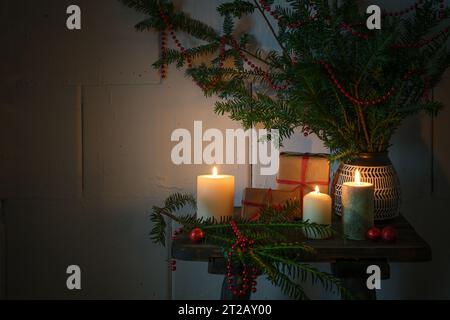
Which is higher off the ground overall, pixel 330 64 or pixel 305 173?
pixel 330 64

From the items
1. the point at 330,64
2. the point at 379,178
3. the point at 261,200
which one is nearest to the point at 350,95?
the point at 330,64

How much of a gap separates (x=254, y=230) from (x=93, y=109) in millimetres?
610

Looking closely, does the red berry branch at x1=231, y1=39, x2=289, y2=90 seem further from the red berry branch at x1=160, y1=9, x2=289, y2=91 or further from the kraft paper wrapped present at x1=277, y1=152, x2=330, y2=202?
the kraft paper wrapped present at x1=277, y1=152, x2=330, y2=202

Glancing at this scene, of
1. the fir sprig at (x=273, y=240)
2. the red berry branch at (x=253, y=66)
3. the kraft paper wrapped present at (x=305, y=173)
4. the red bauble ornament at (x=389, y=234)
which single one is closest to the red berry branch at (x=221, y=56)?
the red berry branch at (x=253, y=66)

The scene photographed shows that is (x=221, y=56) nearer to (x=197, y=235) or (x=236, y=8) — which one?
(x=236, y=8)

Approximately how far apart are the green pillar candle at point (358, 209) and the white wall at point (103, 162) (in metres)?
0.38

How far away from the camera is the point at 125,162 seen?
1.39 meters

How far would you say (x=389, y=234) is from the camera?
0.97 metres

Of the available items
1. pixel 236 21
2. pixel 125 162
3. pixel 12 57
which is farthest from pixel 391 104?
pixel 12 57

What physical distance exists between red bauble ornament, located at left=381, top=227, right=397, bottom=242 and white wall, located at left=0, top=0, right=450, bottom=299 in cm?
40

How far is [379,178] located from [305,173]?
16cm

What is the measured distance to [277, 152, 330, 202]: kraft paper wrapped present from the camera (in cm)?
113

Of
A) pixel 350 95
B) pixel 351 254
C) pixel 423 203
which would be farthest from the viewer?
pixel 423 203
